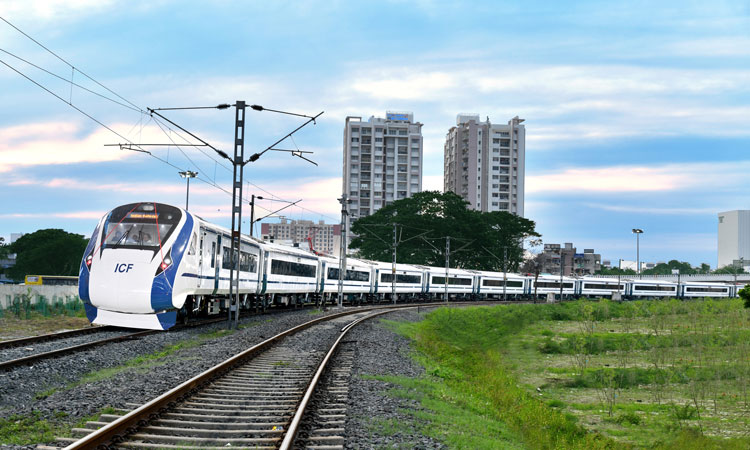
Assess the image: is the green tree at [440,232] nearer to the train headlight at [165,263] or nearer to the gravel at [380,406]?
the train headlight at [165,263]

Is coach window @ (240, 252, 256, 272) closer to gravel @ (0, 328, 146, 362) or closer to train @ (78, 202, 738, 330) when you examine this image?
train @ (78, 202, 738, 330)

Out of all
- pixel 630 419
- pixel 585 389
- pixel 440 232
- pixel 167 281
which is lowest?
pixel 585 389

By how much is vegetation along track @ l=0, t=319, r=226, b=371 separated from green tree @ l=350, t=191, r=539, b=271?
65.0m

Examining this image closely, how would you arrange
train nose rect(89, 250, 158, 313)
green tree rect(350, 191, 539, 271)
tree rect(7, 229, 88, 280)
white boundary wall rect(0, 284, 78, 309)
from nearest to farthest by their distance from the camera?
train nose rect(89, 250, 158, 313) < white boundary wall rect(0, 284, 78, 309) < green tree rect(350, 191, 539, 271) < tree rect(7, 229, 88, 280)

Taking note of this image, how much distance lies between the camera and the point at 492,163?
150 meters

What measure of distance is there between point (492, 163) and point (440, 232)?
66614mm

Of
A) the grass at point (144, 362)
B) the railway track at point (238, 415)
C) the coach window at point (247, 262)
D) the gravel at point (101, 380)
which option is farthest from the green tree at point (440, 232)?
the railway track at point (238, 415)

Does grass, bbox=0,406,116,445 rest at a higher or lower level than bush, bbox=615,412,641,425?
higher

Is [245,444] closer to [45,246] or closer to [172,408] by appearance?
[172,408]

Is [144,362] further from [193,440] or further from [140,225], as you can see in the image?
[193,440]

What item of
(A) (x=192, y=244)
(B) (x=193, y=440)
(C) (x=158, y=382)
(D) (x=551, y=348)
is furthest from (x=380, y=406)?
(D) (x=551, y=348)

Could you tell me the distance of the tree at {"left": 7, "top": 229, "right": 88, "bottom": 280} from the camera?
94.8m

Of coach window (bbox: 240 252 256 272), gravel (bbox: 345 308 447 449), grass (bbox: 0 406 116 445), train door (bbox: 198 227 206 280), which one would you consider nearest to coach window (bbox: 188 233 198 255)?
train door (bbox: 198 227 206 280)

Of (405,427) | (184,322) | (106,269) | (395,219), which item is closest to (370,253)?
(395,219)
